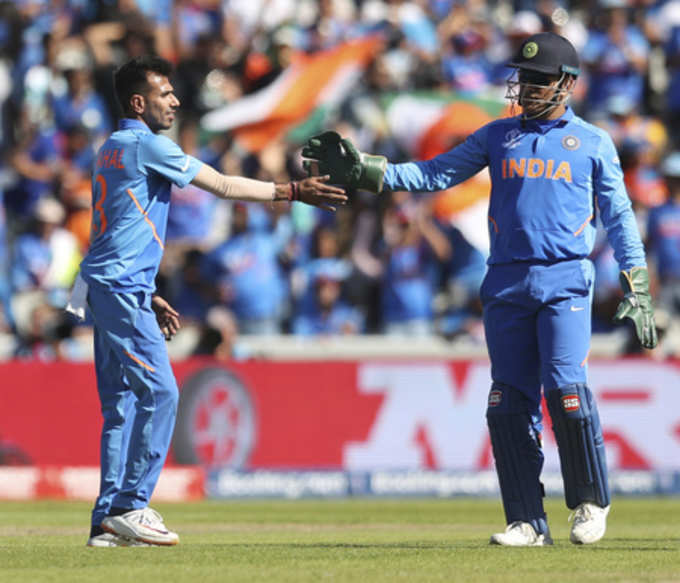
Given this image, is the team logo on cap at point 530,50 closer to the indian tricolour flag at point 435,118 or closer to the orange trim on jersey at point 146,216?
the orange trim on jersey at point 146,216

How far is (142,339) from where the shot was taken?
742 centimetres

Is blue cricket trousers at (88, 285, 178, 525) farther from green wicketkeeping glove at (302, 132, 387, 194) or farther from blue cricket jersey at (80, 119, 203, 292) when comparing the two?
green wicketkeeping glove at (302, 132, 387, 194)

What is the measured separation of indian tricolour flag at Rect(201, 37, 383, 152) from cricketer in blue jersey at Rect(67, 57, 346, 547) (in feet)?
31.4

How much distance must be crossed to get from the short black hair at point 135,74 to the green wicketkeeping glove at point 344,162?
0.87 metres

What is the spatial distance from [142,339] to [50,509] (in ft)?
16.9

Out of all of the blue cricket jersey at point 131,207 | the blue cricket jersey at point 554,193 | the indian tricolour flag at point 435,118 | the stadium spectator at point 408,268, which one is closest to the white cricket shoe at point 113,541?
the blue cricket jersey at point 131,207

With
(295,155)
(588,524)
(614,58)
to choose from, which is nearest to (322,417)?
(295,155)

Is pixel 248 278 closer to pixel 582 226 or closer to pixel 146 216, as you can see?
pixel 146 216

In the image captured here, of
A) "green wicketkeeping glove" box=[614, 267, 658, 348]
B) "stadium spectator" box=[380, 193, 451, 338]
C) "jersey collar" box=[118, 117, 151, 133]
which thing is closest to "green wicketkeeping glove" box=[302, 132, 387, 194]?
"jersey collar" box=[118, 117, 151, 133]

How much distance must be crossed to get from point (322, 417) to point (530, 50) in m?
7.23

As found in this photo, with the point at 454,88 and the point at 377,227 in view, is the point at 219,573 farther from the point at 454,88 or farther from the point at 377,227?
the point at 454,88

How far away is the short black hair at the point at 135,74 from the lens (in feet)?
25.0

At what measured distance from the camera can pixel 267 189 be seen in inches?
299

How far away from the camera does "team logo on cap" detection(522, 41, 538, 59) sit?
7773 millimetres
